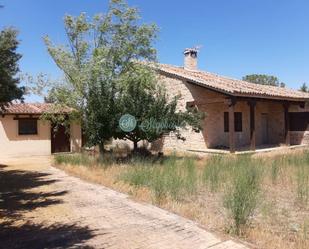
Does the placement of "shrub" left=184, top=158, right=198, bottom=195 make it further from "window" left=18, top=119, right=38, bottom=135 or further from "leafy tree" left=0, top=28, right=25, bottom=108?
"window" left=18, top=119, right=38, bottom=135

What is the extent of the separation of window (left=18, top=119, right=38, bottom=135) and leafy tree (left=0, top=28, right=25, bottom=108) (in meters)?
8.71

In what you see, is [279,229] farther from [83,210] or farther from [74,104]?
[74,104]

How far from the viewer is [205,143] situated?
720 inches

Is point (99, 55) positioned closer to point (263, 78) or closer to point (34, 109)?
point (34, 109)

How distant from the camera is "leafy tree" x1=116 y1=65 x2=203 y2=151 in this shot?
1340 centimetres

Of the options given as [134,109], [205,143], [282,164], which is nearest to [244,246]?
[282,164]

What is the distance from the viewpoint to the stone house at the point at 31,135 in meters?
19.8

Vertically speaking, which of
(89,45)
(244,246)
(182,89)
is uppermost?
(89,45)

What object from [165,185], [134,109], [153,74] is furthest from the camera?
[153,74]

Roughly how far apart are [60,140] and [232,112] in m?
11.1

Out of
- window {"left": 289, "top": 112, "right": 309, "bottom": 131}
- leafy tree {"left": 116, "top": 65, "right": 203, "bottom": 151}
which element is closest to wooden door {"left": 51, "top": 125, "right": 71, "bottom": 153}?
leafy tree {"left": 116, "top": 65, "right": 203, "bottom": 151}

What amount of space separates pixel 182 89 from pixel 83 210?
1291cm

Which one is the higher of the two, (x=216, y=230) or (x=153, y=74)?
(x=153, y=74)

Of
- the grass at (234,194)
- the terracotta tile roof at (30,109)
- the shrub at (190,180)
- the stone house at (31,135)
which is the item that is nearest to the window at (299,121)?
the grass at (234,194)
